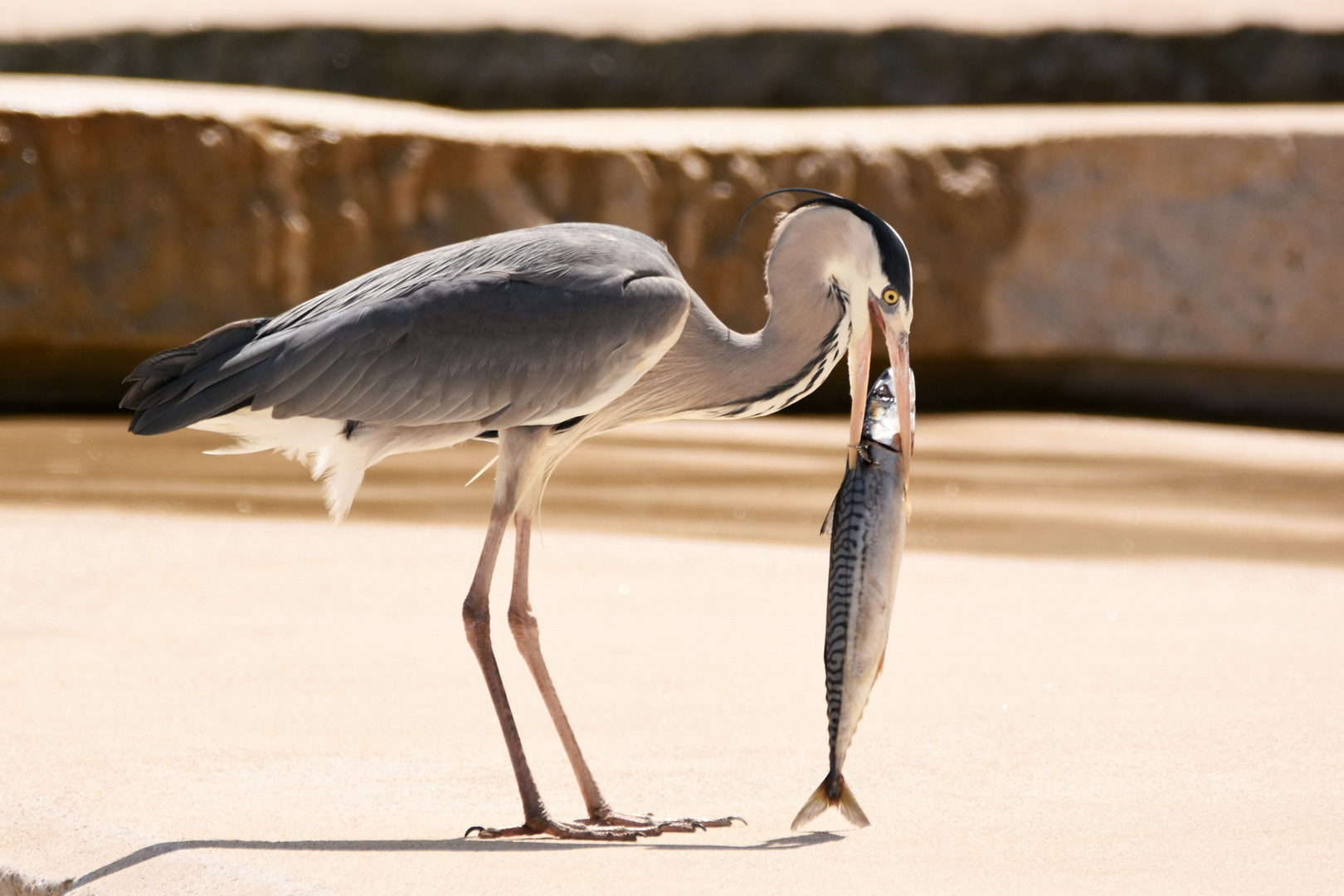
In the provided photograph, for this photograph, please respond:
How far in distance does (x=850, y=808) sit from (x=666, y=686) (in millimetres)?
1446

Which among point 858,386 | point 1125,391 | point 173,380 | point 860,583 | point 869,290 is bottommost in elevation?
point 860,583

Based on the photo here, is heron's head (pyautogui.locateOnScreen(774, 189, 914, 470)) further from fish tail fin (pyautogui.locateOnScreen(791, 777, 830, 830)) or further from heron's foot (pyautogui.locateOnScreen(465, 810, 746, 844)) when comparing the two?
heron's foot (pyautogui.locateOnScreen(465, 810, 746, 844))

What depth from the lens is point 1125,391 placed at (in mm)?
11008

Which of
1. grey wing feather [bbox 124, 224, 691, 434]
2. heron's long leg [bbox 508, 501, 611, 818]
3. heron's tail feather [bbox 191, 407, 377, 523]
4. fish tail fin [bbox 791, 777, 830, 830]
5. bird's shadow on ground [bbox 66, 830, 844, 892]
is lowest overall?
bird's shadow on ground [bbox 66, 830, 844, 892]

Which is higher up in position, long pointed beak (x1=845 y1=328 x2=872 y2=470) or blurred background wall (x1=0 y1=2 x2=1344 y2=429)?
blurred background wall (x1=0 y1=2 x2=1344 y2=429)

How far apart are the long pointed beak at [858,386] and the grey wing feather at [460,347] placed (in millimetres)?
402

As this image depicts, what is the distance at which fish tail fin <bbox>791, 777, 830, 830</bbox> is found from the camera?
10.4 ft

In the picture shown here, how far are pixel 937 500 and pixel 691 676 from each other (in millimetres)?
3577

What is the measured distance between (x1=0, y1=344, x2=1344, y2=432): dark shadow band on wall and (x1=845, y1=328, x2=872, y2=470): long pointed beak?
6960 mm

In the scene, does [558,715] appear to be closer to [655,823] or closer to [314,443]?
[655,823]

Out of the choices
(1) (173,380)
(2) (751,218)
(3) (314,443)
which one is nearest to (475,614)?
(3) (314,443)

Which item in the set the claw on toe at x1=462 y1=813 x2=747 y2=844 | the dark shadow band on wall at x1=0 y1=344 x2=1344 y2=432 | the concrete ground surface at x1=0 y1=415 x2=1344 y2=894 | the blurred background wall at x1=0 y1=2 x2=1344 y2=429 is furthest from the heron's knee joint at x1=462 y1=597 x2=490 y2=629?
the dark shadow band on wall at x1=0 y1=344 x2=1344 y2=432

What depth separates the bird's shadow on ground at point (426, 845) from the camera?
298 cm

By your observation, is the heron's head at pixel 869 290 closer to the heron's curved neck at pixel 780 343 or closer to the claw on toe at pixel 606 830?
the heron's curved neck at pixel 780 343
